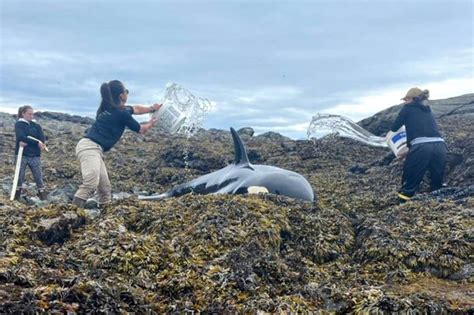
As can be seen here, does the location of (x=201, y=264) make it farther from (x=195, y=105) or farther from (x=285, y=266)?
(x=195, y=105)

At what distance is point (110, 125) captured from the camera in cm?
817

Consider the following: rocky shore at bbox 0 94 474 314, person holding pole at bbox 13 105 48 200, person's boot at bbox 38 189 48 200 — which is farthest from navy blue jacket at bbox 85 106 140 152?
person holding pole at bbox 13 105 48 200

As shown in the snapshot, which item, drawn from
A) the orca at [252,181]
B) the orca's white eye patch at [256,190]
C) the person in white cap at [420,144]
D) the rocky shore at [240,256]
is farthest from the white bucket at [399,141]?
the orca's white eye patch at [256,190]

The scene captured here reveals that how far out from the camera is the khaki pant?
7723 millimetres

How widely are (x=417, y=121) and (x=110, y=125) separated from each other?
584 centimetres

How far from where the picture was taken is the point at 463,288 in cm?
448

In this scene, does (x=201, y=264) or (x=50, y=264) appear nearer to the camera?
(x=50, y=264)

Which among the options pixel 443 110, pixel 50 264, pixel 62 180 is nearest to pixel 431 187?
pixel 50 264

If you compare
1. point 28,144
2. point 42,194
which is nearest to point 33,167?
point 28,144

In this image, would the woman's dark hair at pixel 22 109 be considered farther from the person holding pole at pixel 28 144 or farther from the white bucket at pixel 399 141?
the white bucket at pixel 399 141

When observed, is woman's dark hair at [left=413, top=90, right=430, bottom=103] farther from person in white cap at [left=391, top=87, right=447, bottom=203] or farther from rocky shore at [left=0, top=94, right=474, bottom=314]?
rocky shore at [left=0, top=94, right=474, bottom=314]

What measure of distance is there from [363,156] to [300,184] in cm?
882

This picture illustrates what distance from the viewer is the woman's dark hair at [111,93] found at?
7.98 m

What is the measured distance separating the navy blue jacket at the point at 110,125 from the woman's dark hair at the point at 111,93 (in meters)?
0.09
